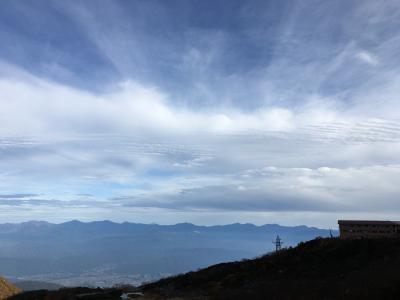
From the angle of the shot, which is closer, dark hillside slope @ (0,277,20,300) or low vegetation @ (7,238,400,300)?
low vegetation @ (7,238,400,300)

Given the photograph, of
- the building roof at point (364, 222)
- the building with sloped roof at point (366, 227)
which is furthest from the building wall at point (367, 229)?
the building roof at point (364, 222)

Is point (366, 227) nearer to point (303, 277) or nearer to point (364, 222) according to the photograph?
point (364, 222)

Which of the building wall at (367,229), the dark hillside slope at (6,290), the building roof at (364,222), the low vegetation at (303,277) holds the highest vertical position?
the building roof at (364,222)

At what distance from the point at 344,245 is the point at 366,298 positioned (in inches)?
926

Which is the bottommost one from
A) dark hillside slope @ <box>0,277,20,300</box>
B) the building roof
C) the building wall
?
dark hillside slope @ <box>0,277,20,300</box>

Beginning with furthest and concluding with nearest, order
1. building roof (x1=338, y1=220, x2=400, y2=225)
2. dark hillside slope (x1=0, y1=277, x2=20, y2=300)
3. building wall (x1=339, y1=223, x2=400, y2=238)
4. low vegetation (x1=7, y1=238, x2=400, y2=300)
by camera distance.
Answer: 1. dark hillside slope (x1=0, y1=277, x2=20, y2=300)
2. building roof (x1=338, y1=220, x2=400, y2=225)
3. building wall (x1=339, y1=223, x2=400, y2=238)
4. low vegetation (x1=7, y1=238, x2=400, y2=300)

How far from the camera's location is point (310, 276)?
34.4 m

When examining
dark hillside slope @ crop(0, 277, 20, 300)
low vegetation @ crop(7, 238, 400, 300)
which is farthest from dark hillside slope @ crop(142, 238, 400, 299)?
dark hillside slope @ crop(0, 277, 20, 300)

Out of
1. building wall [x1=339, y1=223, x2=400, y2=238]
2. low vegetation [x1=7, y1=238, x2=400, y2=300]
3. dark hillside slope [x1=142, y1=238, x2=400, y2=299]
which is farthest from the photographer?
building wall [x1=339, y1=223, x2=400, y2=238]

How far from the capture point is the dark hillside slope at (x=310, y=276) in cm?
2461

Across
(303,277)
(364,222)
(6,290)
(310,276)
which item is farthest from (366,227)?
(6,290)

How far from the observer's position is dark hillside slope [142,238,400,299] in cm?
2461

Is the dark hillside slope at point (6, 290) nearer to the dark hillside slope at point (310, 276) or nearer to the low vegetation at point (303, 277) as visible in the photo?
the low vegetation at point (303, 277)

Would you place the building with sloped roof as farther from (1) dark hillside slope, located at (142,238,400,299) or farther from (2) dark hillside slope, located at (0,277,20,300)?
(2) dark hillside slope, located at (0,277,20,300)
